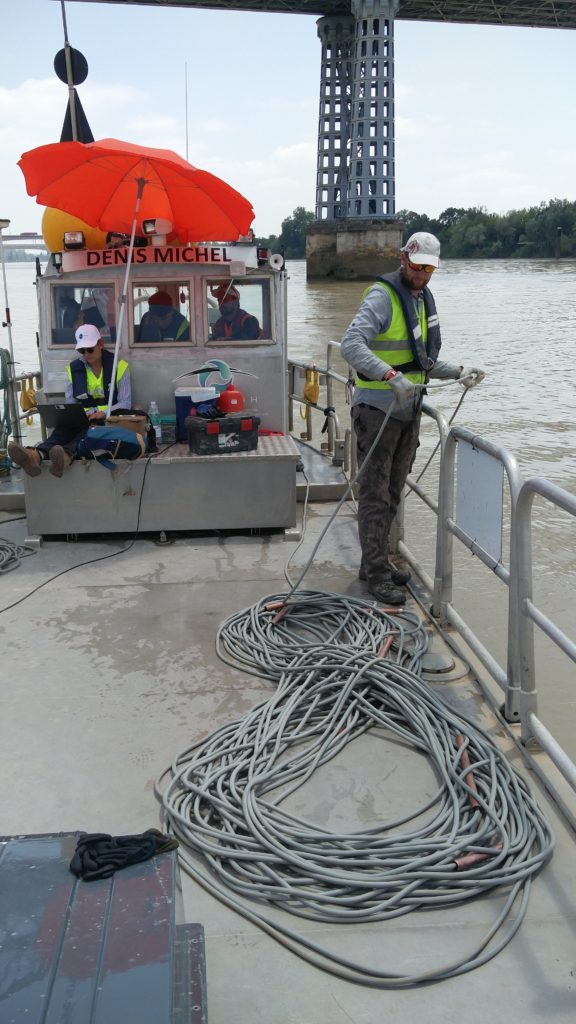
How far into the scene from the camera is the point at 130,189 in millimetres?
6758

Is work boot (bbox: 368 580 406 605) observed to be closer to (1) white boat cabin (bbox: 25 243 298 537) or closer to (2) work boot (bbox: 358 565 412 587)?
(2) work boot (bbox: 358 565 412 587)

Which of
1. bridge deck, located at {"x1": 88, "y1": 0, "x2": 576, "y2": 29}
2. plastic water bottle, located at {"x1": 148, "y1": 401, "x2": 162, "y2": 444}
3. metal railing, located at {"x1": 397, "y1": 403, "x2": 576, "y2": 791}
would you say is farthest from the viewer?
bridge deck, located at {"x1": 88, "y1": 0, "x2": 576, "y2": 29}

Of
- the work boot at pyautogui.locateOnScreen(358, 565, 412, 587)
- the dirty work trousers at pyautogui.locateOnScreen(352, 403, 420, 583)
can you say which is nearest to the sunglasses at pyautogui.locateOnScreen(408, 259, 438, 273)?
the dirty work trousers at pyautogui.locateOnScreen(352, 403, 420, 583)

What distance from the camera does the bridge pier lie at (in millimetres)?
74750

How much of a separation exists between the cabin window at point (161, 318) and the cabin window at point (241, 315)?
0.65ft

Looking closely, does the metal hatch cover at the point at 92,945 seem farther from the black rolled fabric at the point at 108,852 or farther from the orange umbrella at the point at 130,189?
the orange umbrella at the point at 130,189

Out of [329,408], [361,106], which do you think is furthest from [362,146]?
[329,408]

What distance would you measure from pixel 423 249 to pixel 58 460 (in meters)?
2.66

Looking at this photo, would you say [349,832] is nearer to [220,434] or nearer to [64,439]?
[220,434]

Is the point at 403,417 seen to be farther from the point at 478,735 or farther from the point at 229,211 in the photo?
the point at 229,211

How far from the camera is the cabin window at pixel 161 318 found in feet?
21.9

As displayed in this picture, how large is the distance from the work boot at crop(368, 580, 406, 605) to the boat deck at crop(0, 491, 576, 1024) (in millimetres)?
119

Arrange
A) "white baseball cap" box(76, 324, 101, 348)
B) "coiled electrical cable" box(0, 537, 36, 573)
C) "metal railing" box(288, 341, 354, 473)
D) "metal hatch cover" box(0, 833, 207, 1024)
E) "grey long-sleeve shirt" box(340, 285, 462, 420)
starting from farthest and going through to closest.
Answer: "metal railing" box(288, 341, 354, 473), "white baseball cap" box(76, 324, 101, 348), "coiled electrical cable" box(0, 537, 36, 573), "grey long-sleeve shirt" box(340, 285, 462, 420), "metal hatch cover" box(0, 833, 207, 1024)

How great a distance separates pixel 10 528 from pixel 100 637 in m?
2.20
